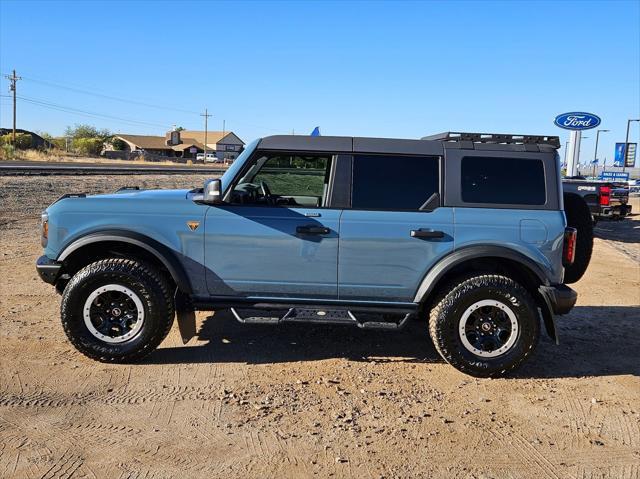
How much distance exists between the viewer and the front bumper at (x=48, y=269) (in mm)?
4711

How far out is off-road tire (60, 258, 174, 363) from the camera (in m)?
4.60

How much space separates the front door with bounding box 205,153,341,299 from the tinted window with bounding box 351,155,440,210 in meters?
0.27

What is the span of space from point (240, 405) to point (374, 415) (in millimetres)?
969

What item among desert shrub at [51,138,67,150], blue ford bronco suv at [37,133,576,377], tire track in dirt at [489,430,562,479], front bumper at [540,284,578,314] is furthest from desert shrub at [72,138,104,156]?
tire track in dirt at [489,430,562,479]

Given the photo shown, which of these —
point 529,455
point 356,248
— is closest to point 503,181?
point 356,248

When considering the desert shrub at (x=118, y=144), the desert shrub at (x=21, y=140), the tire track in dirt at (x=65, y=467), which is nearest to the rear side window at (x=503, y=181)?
the tire track in dirt at (x=65, y=467)

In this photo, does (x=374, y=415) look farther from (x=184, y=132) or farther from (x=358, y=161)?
(x=184, y=132)

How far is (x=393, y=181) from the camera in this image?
15.4 feet

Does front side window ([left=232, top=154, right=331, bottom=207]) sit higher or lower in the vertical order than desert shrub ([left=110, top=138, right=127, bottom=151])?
lower

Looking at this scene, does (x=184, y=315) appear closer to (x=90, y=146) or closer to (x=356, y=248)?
(x=356, y=248)

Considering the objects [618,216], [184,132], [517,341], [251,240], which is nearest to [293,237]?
[251,240]

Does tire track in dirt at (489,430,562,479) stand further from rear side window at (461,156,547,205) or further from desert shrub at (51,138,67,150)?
desert shrub at (51,138,67,150)

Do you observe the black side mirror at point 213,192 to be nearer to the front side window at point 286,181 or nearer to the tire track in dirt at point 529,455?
the front side window at point 286,181

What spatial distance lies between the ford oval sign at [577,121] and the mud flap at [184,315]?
21.9 meters
